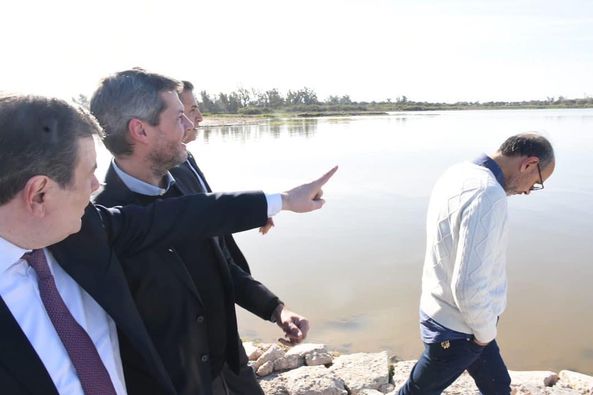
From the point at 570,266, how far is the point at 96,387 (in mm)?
6461

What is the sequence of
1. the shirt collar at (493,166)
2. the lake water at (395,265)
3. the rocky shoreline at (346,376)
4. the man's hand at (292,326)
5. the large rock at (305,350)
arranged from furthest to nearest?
the lake water at (395,265) < the large rock at (305,350) < the rocky shoreline at (346,376) < the shirt collar at (493,166) < the man's hand at (292,326)

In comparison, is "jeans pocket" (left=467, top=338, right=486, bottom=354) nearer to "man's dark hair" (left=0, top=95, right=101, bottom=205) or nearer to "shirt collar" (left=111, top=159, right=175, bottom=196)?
"shirt collar" (left=111, top=159, right=175, bottom=196)

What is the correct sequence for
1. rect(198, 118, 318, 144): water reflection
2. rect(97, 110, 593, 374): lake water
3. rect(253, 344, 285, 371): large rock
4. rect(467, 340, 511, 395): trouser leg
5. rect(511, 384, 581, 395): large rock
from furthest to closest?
rect(198, 118, 318, 144): water reflection → rect(97, 110, 593, 374): lake water → rect(253, 344, 285, 371): large rock → rect(511, 384, 581, 395): large rock → rect(467, 340, 511, 395): trouser leg

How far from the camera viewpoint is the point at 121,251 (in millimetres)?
1424

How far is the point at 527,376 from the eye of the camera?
12.0ft

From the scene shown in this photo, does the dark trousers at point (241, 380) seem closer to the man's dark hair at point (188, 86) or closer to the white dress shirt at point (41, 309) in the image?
the white dress shirt at point (41, 309)

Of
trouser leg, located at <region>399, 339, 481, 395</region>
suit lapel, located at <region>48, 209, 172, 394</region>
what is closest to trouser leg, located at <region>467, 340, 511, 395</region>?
trouser leg, located at <region>399, 339, 481, 395</region>

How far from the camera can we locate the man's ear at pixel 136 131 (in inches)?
63.0

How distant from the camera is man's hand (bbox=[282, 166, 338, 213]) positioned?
1.45 metres

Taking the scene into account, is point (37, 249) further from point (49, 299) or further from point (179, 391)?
point (179, 391)

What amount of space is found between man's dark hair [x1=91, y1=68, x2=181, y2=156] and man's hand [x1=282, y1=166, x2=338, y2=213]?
0.57 metres

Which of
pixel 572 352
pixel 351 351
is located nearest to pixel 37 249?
pixel 351 351

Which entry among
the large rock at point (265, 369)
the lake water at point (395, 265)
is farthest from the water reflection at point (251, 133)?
the large rock at point (265, 369)

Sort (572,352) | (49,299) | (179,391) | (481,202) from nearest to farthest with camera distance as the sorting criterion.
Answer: (49,299) → (179,391) → (481,202) → (572,352)
